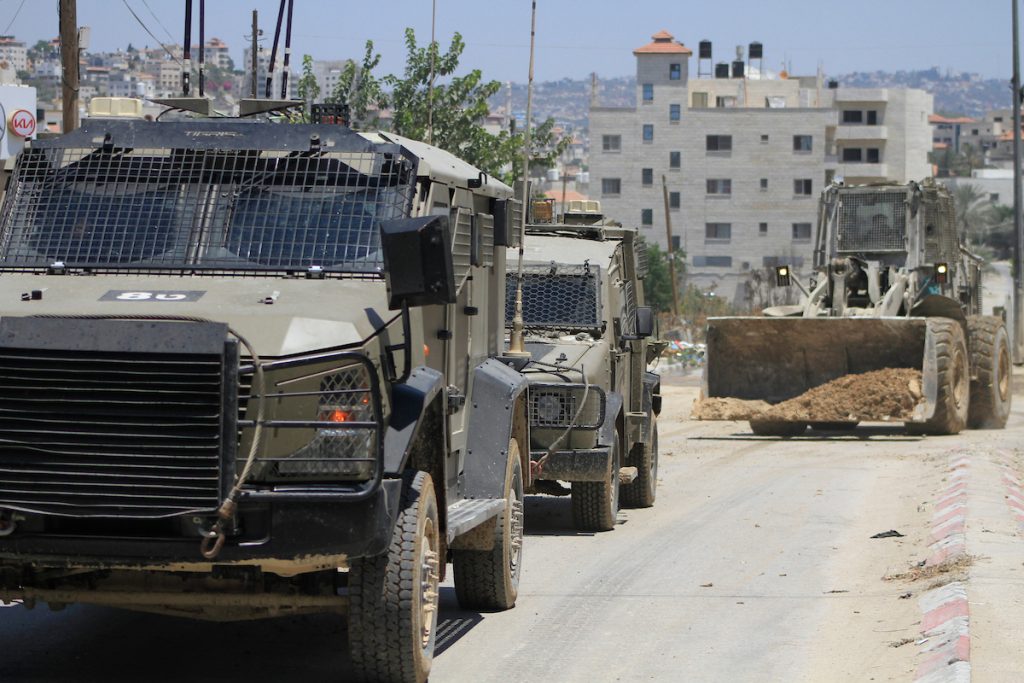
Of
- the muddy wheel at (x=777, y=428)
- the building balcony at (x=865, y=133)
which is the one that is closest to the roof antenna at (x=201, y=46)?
the muddy wheel at (x=777, y=428)

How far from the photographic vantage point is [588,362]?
12547 mm

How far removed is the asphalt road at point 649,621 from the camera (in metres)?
7.59

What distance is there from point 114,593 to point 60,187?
2210mm

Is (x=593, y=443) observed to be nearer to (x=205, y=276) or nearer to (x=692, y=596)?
(x=692, y=596)

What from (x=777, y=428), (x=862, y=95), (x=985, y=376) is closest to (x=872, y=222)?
(x=985, y=376)

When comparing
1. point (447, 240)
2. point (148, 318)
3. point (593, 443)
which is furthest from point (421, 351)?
point (593, 443)

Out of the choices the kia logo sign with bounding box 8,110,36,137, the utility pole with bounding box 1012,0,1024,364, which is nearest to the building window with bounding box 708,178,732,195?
the utility pole with bounding box 1012,0,1024,364

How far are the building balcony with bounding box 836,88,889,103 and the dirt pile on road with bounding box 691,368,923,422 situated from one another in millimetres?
75821

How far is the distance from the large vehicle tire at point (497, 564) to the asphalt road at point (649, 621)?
0.34 feet

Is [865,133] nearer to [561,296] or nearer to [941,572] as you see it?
[561,296]

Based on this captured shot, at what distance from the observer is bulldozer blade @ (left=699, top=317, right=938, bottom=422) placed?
20.8m

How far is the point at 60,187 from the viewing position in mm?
7715

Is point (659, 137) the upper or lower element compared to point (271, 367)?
upper

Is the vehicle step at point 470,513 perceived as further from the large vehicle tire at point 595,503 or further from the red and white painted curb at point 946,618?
the large vehicle tire at point 595,503
